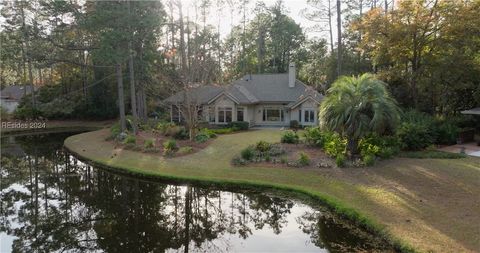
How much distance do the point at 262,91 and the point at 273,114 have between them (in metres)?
2.56

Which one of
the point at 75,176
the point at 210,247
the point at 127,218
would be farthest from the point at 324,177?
the point at 75,176

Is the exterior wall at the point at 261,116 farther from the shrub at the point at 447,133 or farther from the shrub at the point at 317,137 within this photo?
the shrub at the point at 447,133

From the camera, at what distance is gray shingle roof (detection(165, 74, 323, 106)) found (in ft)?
98.7

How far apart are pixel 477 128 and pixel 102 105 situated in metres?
35.3

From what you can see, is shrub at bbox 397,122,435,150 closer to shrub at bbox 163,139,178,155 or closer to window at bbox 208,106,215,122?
shrub at bbox 163,139,178,155

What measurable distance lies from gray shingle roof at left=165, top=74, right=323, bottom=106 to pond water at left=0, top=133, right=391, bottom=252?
1521 cm

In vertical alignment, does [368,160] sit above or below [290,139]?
below

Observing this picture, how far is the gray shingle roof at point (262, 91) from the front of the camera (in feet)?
98.7

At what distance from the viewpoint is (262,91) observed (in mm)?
32469

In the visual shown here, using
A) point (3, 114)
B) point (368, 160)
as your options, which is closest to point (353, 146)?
point (368, 160)

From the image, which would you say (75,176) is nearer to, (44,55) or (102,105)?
(44,55)

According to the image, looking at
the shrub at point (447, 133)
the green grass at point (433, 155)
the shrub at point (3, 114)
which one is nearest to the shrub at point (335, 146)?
the green grass at point (433, 155)

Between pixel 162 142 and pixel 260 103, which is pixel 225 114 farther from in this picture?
pixel 162 142

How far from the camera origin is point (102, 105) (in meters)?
40.0
